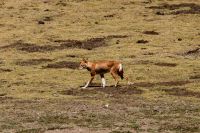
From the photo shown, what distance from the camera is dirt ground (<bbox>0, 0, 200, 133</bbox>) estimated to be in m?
25.3

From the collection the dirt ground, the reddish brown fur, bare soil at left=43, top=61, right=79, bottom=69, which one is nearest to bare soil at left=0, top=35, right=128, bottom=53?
the dirt ground

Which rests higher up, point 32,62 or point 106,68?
point 106,68

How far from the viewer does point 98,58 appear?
4612 centimetres

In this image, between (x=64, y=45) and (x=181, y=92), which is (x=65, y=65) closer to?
(x=64, y=45)

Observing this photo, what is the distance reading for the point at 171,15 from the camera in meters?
66.1

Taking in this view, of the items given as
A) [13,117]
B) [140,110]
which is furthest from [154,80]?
[13,117]

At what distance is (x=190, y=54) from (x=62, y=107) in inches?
830

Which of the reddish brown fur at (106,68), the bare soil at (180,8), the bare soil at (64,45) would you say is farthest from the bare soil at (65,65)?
the bare soil at (180,8)

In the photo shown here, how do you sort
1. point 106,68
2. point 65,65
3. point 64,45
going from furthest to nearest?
point 64,45, point 65,65, point 106,68

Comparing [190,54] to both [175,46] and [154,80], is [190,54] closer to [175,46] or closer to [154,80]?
[175,46]

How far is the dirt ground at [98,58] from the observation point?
2528cm

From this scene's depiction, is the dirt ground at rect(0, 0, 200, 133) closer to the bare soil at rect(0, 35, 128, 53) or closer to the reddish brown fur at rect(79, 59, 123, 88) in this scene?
the bare soil at rect(0, 35, 128, 53)

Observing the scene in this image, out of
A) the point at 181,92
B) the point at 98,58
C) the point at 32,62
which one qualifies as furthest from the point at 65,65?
the point at 181,92

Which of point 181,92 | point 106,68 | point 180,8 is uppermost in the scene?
point 180,8
